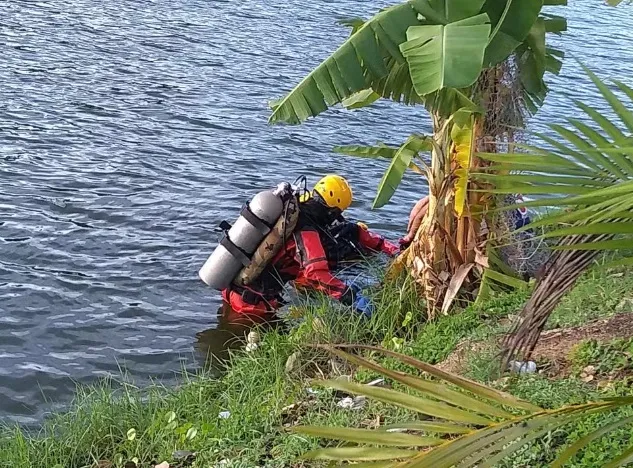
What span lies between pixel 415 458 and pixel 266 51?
1405 centimetres

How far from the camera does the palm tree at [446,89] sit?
418 centimetres

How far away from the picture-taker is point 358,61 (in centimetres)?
505

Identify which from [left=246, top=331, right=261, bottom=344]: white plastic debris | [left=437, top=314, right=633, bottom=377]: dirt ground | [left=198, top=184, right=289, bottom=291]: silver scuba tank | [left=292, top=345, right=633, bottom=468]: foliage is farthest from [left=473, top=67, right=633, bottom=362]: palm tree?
[left=198, top=184, right=289, bottom=291]: silver scuba tank

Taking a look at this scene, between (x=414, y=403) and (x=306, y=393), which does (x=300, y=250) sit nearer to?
(x=306, y=393)

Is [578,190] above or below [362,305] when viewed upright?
above

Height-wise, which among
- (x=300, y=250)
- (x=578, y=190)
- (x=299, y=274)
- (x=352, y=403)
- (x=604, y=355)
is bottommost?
(x=299, y=274)

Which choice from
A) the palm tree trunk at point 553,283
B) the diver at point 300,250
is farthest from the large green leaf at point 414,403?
the diver at point 300,250

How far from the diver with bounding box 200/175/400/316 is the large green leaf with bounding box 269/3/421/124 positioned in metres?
2.32

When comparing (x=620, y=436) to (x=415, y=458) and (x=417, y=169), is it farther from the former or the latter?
(x=417, y=169)

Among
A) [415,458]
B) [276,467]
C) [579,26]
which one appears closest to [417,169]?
[276,467]

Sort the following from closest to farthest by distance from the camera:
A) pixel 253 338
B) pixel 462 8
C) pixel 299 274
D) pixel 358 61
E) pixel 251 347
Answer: pixel 462 8, pixel 358 61, pixel 251 347, pixel 253 338, pixel 299 274

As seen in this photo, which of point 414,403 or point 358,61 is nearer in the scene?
point 414,403

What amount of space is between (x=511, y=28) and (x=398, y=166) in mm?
1486

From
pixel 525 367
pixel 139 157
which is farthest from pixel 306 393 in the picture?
pixel 139 157
